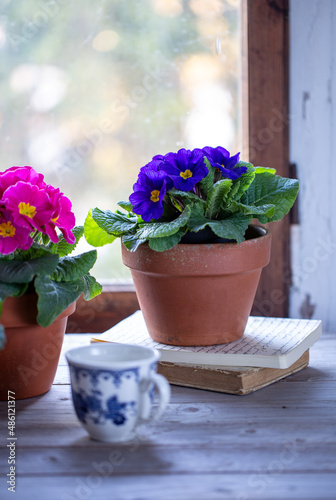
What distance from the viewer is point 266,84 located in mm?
1450

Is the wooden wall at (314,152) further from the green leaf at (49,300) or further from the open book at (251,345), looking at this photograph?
the green leaf at (49,300)

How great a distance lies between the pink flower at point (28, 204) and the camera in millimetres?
880

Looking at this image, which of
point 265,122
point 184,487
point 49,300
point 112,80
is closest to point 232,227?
point 49,300

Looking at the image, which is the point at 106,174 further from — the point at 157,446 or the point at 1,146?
the point at 157,446

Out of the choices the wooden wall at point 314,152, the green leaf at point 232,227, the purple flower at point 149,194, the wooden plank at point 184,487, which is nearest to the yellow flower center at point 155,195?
the purple flower at point 149,194

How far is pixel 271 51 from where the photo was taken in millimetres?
1443

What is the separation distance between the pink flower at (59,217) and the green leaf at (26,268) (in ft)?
0.13

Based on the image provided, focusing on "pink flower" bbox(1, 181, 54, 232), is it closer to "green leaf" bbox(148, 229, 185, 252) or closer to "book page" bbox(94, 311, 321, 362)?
"green leaf" bbox(148, 229, 185, 252)

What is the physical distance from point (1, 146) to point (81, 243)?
0.32 m

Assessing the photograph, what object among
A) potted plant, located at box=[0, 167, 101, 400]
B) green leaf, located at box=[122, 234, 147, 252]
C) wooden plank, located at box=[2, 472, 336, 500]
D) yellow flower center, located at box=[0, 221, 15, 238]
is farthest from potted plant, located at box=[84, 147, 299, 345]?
wooden plank, located at box=[2, 472, 336, 500]

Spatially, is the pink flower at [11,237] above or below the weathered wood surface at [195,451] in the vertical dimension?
above

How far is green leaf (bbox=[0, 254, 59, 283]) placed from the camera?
0.88 meters

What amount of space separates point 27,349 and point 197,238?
347 mm

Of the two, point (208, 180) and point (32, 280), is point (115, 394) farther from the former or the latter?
point (208, 180)
